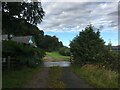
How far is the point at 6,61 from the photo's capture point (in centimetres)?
2364

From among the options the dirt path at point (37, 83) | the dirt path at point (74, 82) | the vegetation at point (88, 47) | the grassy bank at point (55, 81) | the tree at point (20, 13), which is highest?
the tree at point (20, 13)

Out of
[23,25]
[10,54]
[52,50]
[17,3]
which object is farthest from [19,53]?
[52,50]

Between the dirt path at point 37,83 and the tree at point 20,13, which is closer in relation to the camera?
the dirt path at point 37,83

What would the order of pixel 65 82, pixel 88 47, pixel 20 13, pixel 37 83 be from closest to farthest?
1. pixel 37 83
2. pixel 65 82
3. pixel 20 13
4. pixel 88 47

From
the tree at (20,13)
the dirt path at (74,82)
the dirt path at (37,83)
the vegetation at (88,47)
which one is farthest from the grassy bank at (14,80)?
the vegetation at (88,47)

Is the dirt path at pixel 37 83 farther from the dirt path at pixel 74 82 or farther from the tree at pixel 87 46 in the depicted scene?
the tree at pixel 87 46

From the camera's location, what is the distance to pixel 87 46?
30188mm

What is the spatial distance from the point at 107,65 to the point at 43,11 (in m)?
6.35

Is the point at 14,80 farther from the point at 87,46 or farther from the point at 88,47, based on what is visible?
the point at 87,46

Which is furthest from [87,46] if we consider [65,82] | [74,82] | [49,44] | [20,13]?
[49,44]

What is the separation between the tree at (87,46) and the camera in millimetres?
28856

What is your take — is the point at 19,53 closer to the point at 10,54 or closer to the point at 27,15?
the point at 10,54

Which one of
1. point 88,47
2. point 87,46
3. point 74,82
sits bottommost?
point 74,82

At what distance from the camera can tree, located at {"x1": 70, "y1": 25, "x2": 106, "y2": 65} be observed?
28856 mm
